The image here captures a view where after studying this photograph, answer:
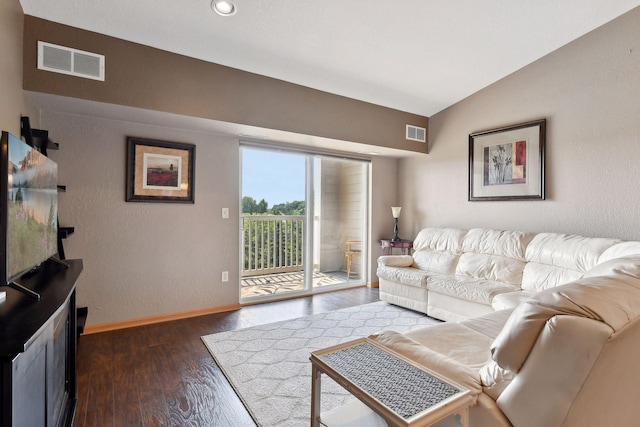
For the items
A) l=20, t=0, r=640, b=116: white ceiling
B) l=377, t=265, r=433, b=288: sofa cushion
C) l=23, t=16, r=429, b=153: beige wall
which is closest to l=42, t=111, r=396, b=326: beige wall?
l=23, t=16, r=429, b=153: beige wall

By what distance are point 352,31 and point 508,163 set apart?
237cm

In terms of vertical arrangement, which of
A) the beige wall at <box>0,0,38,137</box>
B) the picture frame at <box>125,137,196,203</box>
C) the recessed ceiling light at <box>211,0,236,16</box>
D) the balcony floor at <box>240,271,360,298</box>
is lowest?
the balcony floor at <box>240,271,360,298</box>

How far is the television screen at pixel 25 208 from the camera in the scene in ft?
3.80

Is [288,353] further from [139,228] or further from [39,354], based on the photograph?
[139,228]

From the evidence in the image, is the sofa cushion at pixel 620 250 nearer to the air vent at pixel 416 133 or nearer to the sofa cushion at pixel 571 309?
the sofa cushion at pixel 571 309

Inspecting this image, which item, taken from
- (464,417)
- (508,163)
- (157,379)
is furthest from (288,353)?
(508,163)

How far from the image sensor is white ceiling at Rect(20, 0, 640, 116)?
2361mm

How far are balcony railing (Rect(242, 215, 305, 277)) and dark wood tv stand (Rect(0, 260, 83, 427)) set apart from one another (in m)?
2.31

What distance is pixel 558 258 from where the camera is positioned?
2.86m

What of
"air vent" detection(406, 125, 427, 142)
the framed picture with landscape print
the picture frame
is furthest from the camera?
"air vent" detection(406, 125, 427, 142)

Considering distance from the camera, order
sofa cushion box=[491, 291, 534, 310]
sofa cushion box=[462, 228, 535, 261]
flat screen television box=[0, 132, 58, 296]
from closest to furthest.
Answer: flat screen television box=[0, 132, 58, 296]
sofa cushion box=[491, 291, 534, 310]
sofa cushion box=[462, 228, 535, 261]

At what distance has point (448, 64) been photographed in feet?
10.9

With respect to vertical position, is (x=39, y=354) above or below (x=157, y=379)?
above

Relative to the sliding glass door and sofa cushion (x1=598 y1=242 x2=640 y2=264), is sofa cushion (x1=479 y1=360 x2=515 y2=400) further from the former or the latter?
the sliding glass door
